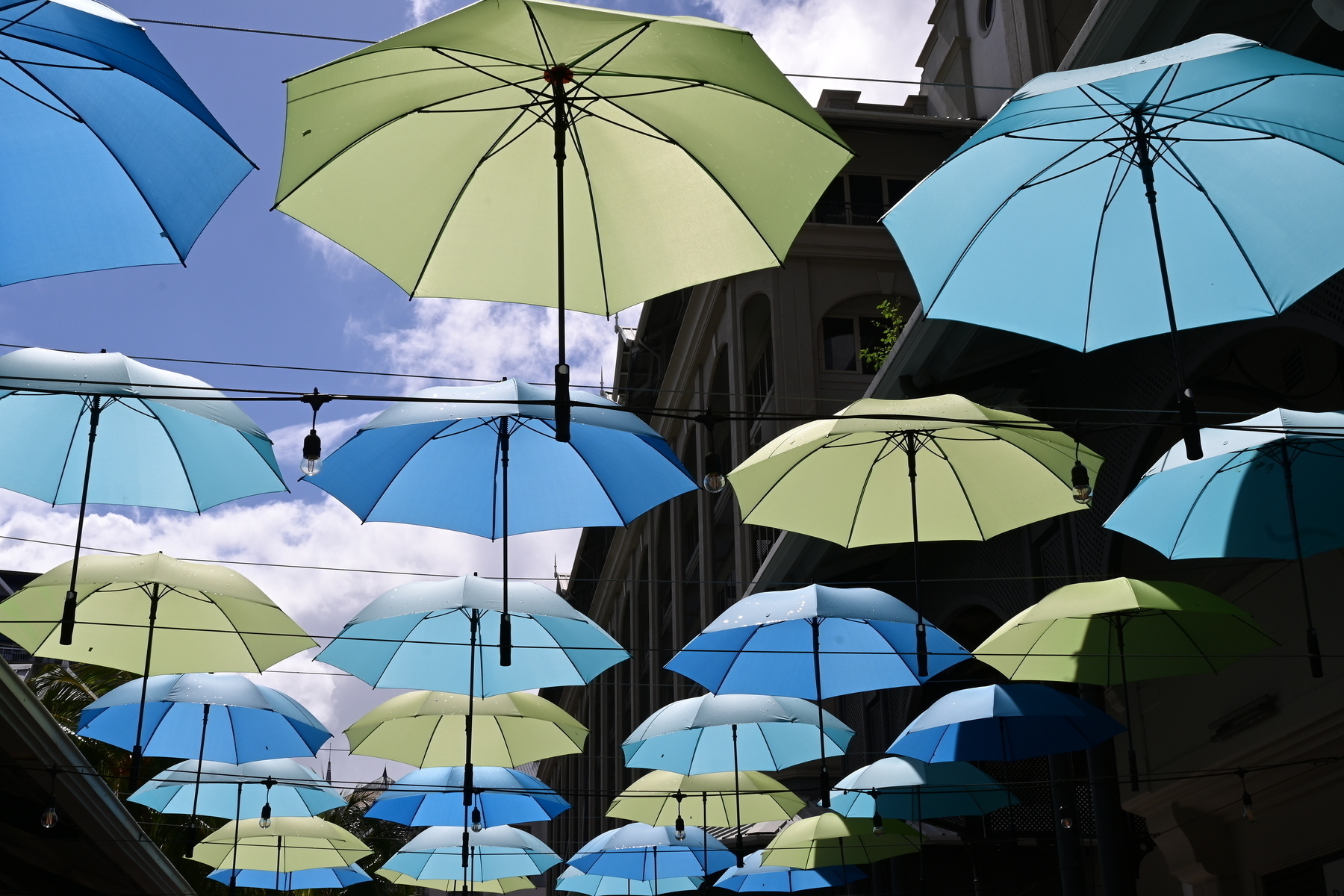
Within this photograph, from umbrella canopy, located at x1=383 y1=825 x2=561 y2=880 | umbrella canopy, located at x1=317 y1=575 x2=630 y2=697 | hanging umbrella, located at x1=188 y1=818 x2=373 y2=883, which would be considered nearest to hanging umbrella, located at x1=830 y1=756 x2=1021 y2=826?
umbrella canopy, located at x1=317 y1=575 x2=630 y2=697

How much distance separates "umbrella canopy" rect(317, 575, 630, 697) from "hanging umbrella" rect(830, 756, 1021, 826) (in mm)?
3033

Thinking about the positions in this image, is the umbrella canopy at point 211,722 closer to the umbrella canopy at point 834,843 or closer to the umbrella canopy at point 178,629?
the umbrella canopy at point 178,629

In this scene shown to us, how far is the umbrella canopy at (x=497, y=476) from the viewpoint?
9.41 m

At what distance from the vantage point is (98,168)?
5.66 meters

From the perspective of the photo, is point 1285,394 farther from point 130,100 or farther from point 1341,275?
point 130,100

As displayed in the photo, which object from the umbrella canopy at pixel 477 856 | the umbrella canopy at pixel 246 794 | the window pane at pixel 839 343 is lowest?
the umbrella canopy at pixel 477 856

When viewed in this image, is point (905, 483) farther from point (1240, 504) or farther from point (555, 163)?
point (555, 163)

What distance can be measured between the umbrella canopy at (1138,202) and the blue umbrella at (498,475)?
310 cm

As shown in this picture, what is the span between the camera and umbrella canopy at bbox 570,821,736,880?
16.2m

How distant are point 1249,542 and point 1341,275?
2.24 meters

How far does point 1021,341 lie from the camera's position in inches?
523

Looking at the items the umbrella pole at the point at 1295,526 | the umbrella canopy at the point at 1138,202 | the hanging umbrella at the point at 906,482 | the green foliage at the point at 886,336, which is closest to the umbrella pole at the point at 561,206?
the umbrella canopy at the point at 1138,202

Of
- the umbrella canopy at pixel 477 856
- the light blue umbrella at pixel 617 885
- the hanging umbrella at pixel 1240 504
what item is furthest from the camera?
the light blue umbrella at pixel 617 885

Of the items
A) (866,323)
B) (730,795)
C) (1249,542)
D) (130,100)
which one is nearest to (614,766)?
(866,323)
